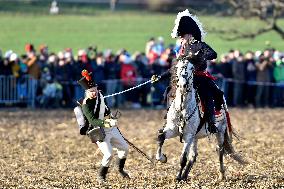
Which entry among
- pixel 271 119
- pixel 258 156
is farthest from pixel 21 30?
pixel 258 156

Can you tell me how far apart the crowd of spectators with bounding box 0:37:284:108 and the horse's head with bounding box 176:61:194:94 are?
1053cm

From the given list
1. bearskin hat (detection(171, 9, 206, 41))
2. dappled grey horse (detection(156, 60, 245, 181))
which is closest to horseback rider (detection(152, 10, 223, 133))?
bearskin hat (detection(171, 9, 206, 41))

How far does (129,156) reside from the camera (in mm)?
16922

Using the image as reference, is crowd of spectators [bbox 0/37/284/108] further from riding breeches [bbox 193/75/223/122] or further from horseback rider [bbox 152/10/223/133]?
riding breeches [bbox 193/75/223/122]

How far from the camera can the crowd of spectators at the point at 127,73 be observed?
82.1 feet

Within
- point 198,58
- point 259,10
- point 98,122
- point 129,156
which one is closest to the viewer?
point 98,122

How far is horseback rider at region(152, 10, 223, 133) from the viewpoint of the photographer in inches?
522

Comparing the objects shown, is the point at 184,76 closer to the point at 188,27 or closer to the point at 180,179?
the point at 188,27

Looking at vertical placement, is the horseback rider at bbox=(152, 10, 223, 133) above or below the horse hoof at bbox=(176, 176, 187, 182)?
above

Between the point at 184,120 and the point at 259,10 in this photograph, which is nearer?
the point at 184,120

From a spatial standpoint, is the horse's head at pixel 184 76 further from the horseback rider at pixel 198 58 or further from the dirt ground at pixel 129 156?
the dirt ground at pixel 129 156

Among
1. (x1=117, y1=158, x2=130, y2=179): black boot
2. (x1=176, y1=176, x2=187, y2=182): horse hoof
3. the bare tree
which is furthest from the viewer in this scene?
the bare tree

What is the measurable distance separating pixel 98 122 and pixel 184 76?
4.78 ft

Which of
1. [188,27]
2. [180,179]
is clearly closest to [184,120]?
[180,179]
